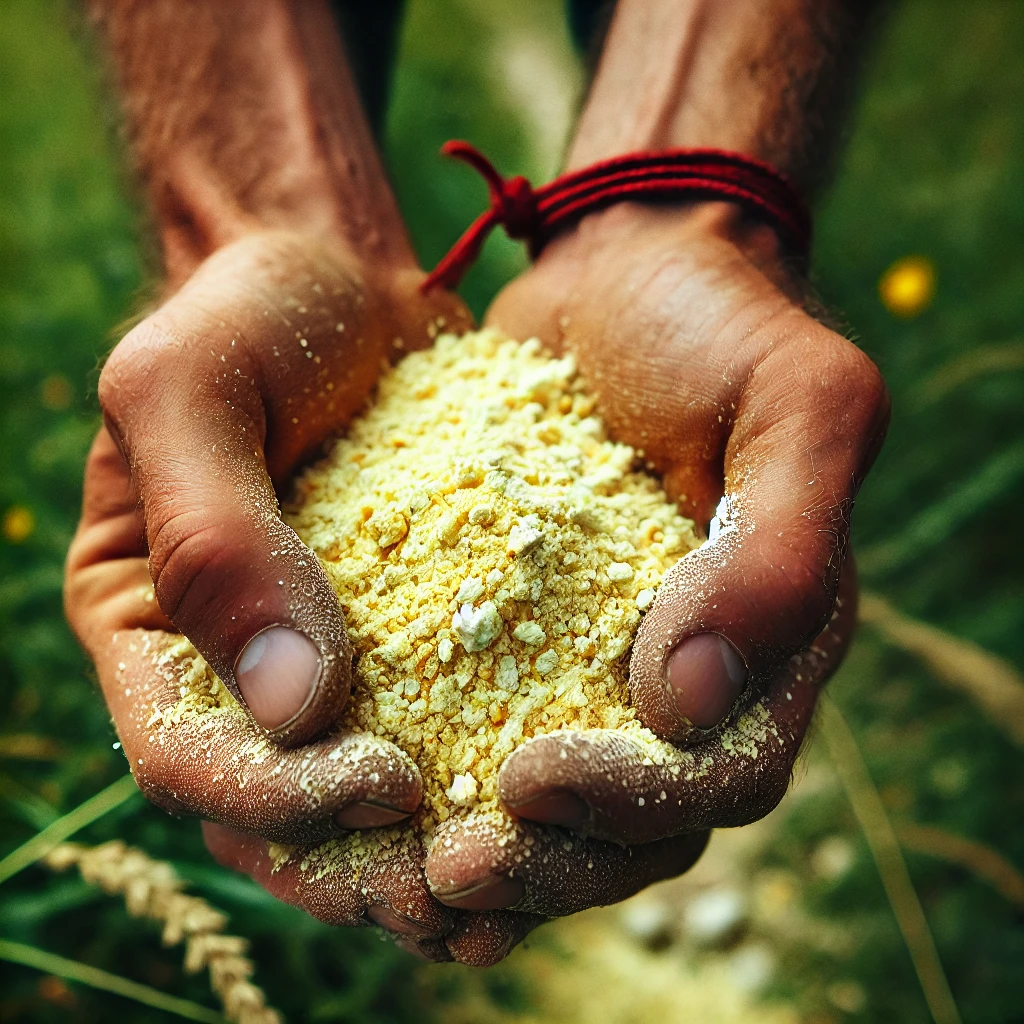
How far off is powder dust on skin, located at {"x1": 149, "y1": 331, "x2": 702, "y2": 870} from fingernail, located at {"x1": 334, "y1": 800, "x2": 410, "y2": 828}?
0.15ft

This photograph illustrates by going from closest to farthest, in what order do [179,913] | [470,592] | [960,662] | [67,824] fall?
1. [470,592]
2. [179,913]
3. [67,824]
4. [960,662]

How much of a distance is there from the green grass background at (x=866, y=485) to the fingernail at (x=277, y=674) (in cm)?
60

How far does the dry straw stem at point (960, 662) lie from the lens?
199cm

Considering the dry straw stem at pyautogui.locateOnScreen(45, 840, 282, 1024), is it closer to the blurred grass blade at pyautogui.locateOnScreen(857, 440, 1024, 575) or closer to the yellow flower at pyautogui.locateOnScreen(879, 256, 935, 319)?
the blurred grass blade at pyautogui.locateOnScreen(857, 440, 1024, 575)

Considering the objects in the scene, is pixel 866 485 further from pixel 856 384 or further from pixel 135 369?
pixel 135 369

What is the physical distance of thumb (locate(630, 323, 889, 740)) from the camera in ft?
3.23

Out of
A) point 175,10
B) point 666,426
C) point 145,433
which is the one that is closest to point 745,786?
point 666,426

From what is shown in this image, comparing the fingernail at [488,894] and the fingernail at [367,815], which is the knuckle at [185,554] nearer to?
the fingernail at [367,815]

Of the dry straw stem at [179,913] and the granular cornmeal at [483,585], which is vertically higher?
the granular cornmeal at [483,585]

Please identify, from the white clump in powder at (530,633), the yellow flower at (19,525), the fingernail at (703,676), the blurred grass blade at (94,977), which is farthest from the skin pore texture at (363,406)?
the yellow flower at (19,525)

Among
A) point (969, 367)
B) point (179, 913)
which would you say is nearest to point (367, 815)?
point (179, 913)

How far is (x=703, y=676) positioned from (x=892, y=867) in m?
1.25

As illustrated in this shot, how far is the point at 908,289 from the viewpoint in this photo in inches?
101

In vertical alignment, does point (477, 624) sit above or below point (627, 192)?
below
